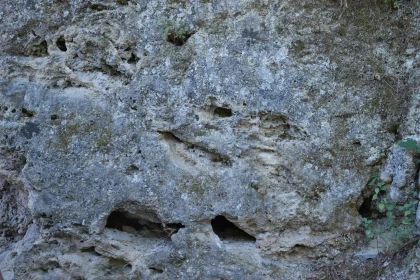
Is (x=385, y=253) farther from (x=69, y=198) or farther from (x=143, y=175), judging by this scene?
(x=69, y=198)

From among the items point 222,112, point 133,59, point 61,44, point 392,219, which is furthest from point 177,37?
point 392,219

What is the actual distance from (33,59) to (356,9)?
6.91 feet

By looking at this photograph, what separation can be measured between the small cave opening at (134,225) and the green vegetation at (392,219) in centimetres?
131

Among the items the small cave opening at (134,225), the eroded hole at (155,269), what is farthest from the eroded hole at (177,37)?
the eroded hole at (155,269)

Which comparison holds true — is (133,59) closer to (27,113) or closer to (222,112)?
(222,112)

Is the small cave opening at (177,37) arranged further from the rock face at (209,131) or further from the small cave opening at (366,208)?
the small cave opening at (366,208)

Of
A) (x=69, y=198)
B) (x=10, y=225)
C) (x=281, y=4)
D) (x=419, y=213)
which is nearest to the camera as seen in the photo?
(x=419, y=213)

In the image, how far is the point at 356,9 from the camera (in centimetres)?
331

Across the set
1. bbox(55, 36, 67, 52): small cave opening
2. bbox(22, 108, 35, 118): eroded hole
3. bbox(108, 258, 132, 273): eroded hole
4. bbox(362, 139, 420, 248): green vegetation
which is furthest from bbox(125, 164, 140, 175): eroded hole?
bbox(362, 139, 420, 248): green vegetation

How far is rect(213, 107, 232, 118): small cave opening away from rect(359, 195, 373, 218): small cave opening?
3.25ft

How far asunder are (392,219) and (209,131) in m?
1.20

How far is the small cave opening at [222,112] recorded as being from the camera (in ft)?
11.1

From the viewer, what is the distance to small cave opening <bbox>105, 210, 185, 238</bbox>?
3.62 m

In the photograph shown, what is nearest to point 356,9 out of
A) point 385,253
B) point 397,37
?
point 397,37
